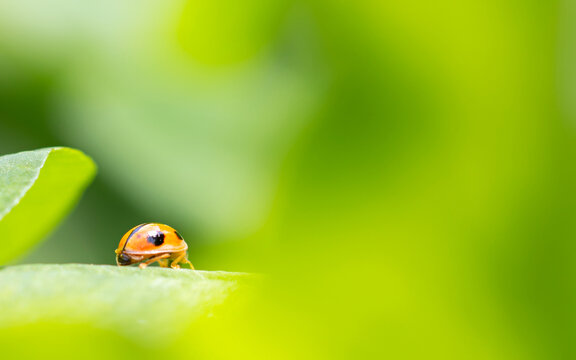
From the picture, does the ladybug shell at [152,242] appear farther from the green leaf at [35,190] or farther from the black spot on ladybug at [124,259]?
the green leaf at [35,190]

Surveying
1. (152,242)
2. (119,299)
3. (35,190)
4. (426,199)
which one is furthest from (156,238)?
(426,199)

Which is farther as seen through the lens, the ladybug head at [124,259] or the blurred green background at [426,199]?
the ladybug head at [124,259]

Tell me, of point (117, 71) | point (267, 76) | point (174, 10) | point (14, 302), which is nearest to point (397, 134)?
point (14, 302)

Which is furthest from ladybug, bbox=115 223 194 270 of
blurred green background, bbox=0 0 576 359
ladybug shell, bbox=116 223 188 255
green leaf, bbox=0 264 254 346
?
blurred green background, bbox=0 0 576 359

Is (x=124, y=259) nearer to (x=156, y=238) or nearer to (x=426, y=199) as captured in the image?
(x=156, y=238)

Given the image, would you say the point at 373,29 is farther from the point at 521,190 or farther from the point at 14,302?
Answer: the point at 14,302

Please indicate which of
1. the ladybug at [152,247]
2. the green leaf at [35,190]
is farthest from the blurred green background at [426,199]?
the ladybug at [152,247]

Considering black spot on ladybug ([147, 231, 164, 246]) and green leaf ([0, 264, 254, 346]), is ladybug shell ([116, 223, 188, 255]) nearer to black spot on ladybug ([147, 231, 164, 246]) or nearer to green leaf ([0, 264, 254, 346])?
black spot on ladybug ([147, 231, 164, 246])
